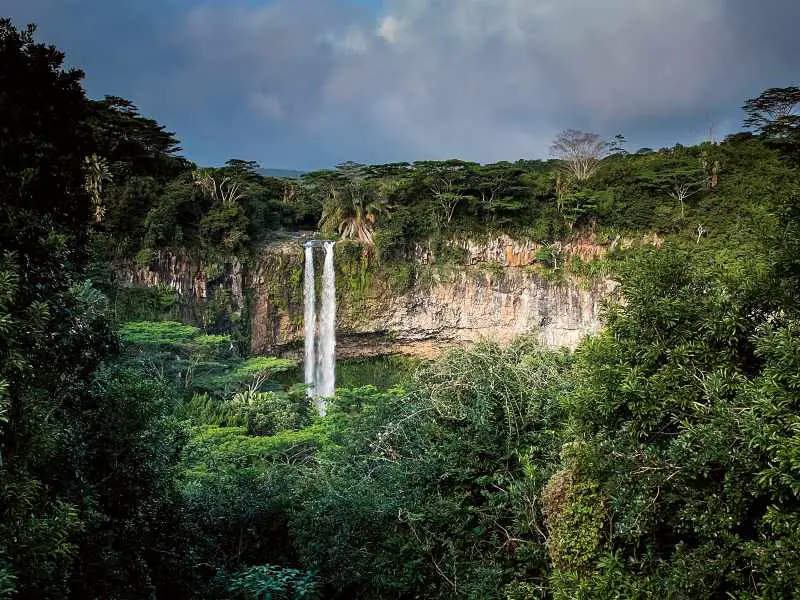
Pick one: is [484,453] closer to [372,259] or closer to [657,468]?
[657,468]

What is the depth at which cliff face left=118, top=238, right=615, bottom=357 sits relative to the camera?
25.5 meters

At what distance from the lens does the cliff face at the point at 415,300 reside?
25.5 m

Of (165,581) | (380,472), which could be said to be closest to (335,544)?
(380,472)

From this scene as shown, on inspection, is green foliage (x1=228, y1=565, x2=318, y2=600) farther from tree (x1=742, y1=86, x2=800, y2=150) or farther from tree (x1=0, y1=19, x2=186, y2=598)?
tree (x1=742, y1=86, x2=800, y2=150)

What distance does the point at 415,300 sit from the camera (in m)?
27.2

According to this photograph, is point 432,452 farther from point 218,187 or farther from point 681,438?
point 218,187

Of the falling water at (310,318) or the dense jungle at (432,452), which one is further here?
the falling water at (310,318)

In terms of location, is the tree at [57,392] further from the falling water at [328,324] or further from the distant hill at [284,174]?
the distant hill at [284,174]

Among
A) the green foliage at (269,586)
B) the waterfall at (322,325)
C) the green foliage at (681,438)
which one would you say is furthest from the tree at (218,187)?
the green foliage at (681,438)

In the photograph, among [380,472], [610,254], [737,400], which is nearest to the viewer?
[737,400]

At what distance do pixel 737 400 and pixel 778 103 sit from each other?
28697mm

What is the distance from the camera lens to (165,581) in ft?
19.7

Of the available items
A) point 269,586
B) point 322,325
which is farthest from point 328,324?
point 269,586

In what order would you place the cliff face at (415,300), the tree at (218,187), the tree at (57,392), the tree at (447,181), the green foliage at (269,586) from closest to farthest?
the tree at (57,392), the green foliage at (269,586), the tree at (218,187), the cliff face at (415,300), the tree at (447,181)
